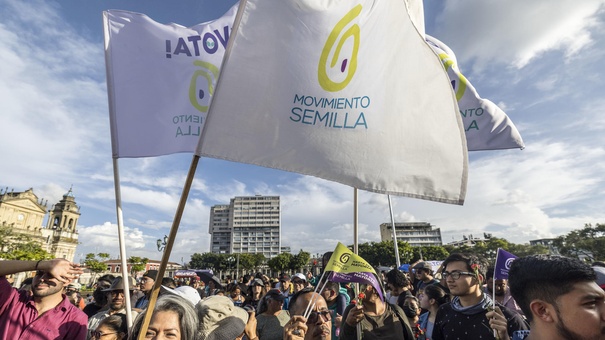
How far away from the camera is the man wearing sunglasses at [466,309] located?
2793 millimetres

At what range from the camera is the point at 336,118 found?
257cm

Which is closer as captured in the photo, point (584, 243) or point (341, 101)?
point (341, 101)

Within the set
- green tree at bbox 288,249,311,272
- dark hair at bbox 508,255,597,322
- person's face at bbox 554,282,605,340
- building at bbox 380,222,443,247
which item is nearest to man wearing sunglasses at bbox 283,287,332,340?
dark hair at bbox 508,255,597,322

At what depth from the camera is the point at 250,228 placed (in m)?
153

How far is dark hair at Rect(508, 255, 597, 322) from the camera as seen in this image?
173 cm

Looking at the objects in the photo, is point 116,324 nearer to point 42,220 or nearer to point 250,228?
point 42,220

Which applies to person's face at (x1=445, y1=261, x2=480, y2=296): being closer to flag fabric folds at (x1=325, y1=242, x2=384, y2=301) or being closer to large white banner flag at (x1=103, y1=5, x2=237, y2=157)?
flag fabric folds at (x1=325, y1=242, x2=384, y2=301)

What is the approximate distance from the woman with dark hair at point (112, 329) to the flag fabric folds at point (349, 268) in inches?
69.0

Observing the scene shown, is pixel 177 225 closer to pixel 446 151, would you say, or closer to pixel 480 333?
pixel 446 151

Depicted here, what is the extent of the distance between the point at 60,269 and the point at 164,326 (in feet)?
3.62

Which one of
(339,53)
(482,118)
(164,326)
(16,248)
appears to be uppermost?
(16,248)

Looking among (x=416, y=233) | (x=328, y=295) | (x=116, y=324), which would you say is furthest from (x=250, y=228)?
(x=116, y=324)

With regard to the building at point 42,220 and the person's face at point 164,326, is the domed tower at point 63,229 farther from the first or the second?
the person's face at point 164,326

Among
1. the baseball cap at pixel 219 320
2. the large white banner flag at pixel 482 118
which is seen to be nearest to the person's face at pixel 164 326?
the baseball cap at pixel 219 320
